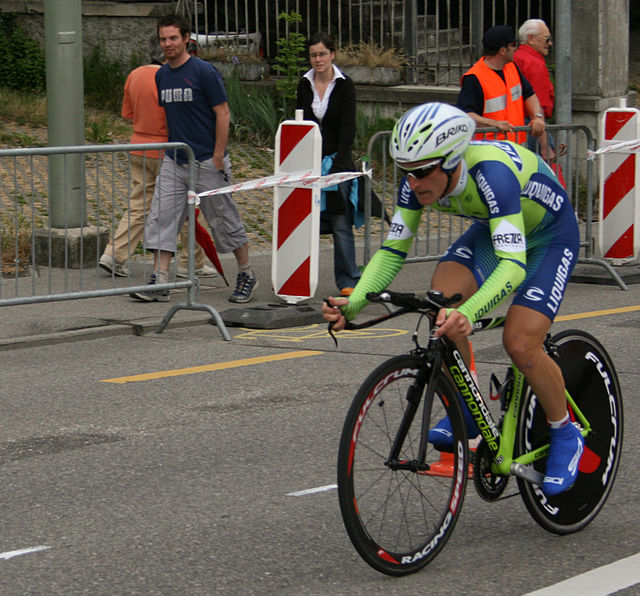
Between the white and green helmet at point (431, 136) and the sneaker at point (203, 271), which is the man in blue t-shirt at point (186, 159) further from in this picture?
the white and green helmet at point (431, 136)

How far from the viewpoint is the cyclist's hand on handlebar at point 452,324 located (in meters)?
4.25

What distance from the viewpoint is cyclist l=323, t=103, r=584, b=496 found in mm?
4457

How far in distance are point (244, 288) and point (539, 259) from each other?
552 centimetres

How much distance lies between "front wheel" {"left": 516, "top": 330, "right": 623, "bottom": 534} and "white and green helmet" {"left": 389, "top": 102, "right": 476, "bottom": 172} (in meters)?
0.88

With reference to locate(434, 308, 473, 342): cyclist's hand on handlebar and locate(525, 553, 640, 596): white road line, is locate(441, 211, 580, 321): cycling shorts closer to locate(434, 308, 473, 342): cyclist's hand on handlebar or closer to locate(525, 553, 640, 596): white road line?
locate(434, 308, 473, 342): cyclist's hand on handlebar

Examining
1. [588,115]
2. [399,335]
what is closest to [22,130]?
[588,115]

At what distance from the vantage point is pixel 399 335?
9125mm

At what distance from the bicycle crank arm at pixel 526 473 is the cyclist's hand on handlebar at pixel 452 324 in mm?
704

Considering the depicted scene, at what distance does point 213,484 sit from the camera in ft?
18.6

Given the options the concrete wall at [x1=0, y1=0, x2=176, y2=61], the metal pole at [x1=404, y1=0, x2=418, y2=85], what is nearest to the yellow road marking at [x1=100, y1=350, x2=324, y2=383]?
the metal pole at [x1=404, y1=0, x2=418, y2=85]

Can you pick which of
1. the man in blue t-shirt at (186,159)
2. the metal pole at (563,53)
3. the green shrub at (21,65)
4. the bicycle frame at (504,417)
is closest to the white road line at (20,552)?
the bicycle frame at (504,417)

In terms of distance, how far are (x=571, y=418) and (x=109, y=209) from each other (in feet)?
26.4

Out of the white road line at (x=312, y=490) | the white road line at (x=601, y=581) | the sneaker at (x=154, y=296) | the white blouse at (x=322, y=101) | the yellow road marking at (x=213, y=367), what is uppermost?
the white blouse at (x=322, y=101)

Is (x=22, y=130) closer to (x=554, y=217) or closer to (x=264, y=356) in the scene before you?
(x=264, y=356)
